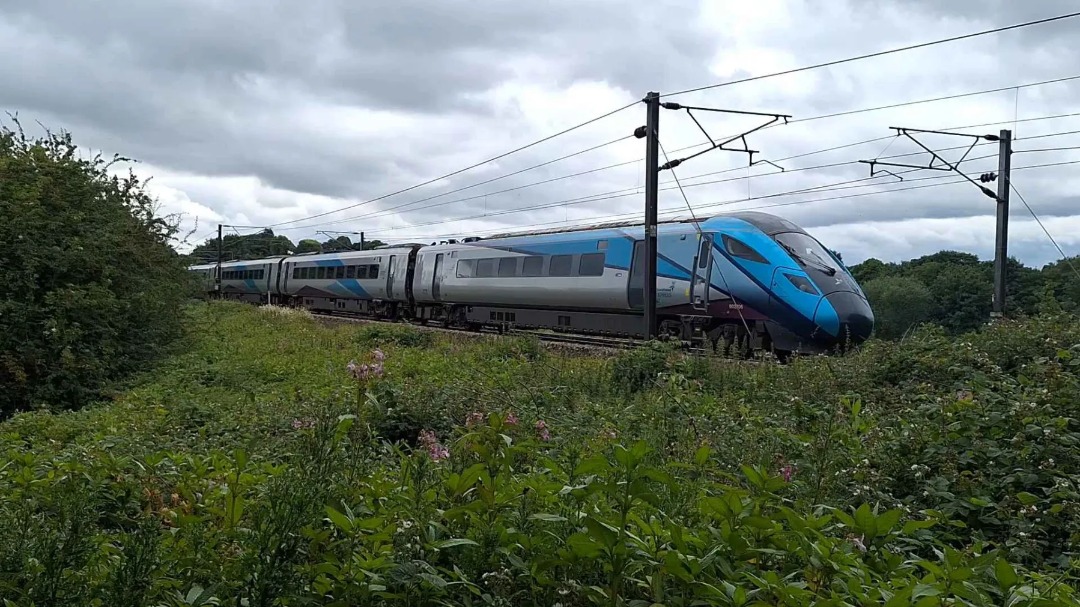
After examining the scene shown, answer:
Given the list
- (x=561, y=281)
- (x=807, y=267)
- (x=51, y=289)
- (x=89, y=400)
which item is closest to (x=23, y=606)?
(x=89, y=400)

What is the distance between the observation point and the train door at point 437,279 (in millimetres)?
24109

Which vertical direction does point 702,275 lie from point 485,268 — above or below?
below

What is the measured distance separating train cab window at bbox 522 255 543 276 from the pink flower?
49.0 feet

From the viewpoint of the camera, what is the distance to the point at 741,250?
14.3 metres

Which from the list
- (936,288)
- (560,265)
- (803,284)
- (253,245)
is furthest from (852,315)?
(253,245)

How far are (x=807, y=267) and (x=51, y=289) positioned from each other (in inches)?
504

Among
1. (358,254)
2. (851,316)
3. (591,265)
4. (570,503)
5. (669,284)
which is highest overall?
(358,254)

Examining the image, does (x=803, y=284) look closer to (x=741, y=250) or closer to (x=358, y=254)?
(x=741, y=250)

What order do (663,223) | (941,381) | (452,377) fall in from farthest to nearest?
1. (663,223)
2. (452,377)
3. (941,381)

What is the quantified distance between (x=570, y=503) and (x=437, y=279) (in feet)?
72.6

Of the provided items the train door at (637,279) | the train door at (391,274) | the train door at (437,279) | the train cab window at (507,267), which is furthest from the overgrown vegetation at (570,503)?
the train door at (391,274)

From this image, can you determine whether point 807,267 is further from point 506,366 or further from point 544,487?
point 544,487

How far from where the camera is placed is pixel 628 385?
30.3ft

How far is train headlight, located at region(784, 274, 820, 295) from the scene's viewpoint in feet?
45.1
